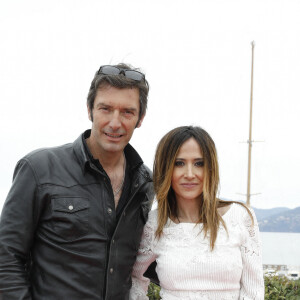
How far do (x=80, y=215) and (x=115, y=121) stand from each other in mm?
615

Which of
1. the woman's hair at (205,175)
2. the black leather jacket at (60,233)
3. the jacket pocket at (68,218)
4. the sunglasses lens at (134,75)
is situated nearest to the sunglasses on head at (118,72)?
the sunglasses lens at (134,75)

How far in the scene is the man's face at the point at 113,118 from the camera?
299 cm

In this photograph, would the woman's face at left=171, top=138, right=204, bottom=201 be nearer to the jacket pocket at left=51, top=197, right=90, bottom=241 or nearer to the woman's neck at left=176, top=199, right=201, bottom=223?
the woman's neck at left=176, top=199, right=201, bottom=223

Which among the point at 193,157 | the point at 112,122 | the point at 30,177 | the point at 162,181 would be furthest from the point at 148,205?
the point at 30,177

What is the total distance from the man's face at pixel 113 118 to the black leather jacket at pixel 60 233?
188mm

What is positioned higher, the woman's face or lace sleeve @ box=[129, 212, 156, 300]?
the woman's face

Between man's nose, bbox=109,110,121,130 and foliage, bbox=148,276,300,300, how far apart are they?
247 cm

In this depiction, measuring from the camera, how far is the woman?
2.96 m

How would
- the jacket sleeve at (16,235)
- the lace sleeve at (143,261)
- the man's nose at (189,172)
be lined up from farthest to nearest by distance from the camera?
the lace sleeve at (143,261) < the man's nose at (189,172) < the jacket sleeve at (16,235)

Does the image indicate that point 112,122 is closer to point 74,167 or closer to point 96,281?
point 74,167

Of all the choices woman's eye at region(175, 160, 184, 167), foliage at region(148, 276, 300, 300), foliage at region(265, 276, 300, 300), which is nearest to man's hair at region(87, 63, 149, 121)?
woman's eye at region(175, 160, 184, 167)

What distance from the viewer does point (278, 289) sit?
5.05 metres

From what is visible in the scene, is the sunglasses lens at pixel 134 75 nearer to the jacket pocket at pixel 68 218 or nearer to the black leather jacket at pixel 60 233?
the black leather jacket at pixel 60 233

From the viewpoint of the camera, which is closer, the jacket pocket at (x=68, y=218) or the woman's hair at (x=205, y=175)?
the jacket pocket at (x=68, y=218)
